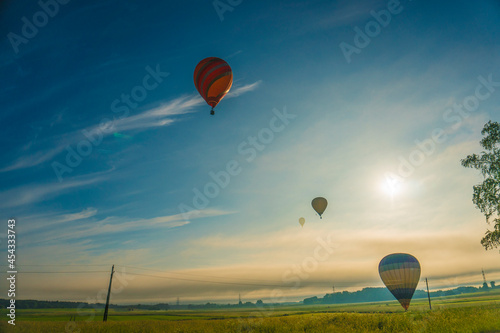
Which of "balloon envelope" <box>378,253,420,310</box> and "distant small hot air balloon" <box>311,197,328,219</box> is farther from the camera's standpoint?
"distant small hot air balloon" <box>311,197,328,219</box>

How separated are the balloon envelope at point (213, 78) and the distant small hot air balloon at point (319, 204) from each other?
20426 mm

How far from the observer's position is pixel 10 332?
69.5 ft

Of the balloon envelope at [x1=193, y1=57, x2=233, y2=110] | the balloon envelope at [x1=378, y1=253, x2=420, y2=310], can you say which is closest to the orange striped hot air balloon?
the balloon envelope at [x1=193, y1=57, x2=233, y2=110]

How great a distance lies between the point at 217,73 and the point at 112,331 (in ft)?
73.2

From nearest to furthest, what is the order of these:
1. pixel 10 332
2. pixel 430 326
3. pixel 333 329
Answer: pixel 430 326, pixel 333 329, pixel 10 332

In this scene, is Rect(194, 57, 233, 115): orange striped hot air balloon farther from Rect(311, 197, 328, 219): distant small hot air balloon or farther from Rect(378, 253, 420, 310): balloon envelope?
Rect(378, 253, 420, 310): balloon envelope

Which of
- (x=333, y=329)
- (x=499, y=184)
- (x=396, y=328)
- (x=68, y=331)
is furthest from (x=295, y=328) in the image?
(x=499, y=184)

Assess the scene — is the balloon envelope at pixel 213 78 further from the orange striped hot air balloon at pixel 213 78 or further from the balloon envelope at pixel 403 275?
the balloon envelope at pixel 403 275

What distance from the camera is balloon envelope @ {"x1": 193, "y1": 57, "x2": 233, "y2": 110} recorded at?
2189cm

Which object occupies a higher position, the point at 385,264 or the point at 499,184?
the point at 499,184

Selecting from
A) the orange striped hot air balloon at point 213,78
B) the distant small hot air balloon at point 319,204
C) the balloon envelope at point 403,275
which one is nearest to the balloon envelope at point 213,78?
the orange striped hot air balloon at point 213,78

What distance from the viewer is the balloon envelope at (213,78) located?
21.9 meters

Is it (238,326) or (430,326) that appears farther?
(238,326)

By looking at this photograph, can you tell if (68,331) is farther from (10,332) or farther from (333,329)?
(333,329)
